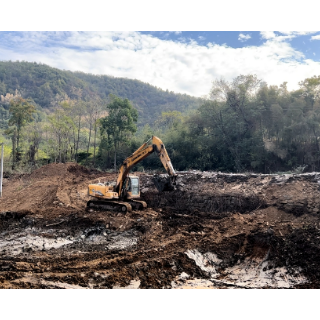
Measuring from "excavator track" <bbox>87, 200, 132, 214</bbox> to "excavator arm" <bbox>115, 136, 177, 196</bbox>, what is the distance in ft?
2.59

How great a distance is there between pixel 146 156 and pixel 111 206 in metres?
2.72

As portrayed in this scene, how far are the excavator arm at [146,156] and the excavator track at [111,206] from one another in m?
0.79

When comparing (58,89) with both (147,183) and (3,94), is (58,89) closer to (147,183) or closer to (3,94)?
(3,94)

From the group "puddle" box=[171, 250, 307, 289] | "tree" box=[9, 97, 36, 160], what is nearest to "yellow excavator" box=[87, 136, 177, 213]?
"puddle" box=[171, 250, 307, 289]

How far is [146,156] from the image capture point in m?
13.8

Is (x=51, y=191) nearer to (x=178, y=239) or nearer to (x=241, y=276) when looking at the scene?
(x=178, y=239)

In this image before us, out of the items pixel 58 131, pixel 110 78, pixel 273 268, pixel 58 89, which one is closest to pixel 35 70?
pixel 58 89

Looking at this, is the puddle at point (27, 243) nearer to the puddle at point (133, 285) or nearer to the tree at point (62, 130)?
the puddle at point (133, 285)

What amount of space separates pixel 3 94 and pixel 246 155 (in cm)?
7548

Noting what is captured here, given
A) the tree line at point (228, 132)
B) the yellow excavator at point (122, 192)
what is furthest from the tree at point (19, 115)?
the yellow excavator at point (122, 192)

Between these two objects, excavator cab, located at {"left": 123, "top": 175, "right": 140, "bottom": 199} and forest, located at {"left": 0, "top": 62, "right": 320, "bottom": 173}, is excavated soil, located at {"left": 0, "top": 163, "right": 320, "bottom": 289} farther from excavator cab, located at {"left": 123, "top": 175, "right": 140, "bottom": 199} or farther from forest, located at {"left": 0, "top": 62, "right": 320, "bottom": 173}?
forest, located at {"left": 0, "top": 62, "right": 320, "bottom": 173}

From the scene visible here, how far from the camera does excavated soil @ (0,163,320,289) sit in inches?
284

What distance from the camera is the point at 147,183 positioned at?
19.0m

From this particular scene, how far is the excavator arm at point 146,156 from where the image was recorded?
12.4 meters
